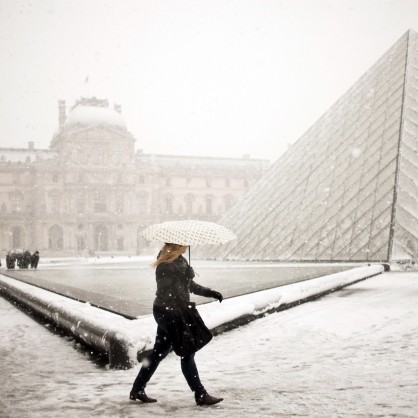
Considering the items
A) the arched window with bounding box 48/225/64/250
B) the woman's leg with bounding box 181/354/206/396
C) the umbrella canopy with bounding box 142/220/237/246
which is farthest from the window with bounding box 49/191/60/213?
the woman's leg with bounding box 181/354/206/396

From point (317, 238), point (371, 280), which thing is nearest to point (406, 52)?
point (317, 238)

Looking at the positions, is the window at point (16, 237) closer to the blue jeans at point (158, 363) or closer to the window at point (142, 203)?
the window at point (142, 203)

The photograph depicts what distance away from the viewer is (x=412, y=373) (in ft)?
15.0

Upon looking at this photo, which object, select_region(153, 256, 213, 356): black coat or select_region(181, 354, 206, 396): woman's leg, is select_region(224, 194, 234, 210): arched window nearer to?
select_region(153, 256, 213, 356): black coat

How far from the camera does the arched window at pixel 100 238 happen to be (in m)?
60.8

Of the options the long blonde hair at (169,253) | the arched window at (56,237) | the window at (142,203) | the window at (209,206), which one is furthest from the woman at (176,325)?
the window at (209,206)

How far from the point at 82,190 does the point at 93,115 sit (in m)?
8.22

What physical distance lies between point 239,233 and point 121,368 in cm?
1885

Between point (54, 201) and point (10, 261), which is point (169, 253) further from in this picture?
point (54, 201)

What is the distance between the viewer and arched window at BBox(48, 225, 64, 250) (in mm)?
60000

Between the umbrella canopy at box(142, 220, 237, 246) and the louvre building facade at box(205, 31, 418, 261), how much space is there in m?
13.6

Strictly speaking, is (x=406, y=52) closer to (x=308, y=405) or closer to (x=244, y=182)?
(x=308, y=405)

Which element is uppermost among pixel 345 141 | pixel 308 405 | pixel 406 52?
pixel 406 52

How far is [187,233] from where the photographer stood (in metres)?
3.95
